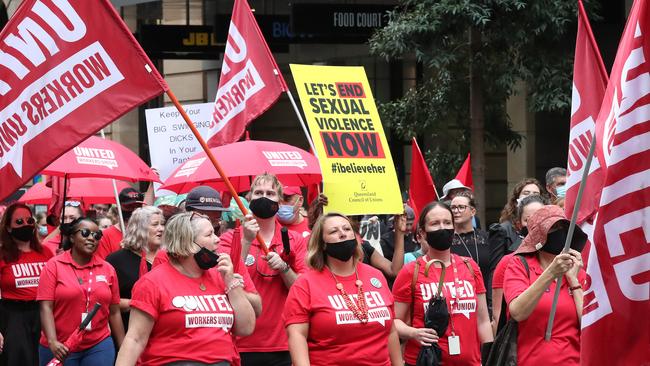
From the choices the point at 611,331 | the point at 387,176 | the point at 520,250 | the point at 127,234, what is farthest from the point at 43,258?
the point at 611,331

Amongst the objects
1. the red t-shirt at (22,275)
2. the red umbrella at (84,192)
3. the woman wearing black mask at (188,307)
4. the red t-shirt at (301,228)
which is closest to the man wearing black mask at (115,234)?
the red t-shirt at (22,275)

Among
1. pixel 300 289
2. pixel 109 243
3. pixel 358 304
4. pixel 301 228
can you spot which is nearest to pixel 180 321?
pixel 300 289

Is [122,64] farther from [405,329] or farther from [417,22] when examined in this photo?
[417,22]

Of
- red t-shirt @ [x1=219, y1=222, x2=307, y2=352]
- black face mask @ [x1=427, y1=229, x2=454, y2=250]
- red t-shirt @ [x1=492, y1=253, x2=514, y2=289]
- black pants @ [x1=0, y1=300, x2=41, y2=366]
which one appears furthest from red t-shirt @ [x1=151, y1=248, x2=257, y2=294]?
black pants @ [x1=0, y1=300, x2=41, y2=366]

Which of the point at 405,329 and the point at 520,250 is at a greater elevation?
the point at 520,250

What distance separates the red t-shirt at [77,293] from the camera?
1028 centimetres

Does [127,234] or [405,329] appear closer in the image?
[405,329]

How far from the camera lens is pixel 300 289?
7.55m

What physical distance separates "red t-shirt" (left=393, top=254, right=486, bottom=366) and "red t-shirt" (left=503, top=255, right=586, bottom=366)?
2.84 ft

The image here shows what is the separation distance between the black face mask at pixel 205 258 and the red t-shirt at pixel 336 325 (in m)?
0.47

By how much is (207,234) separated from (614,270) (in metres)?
2.99

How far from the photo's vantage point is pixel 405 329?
27.0 feet

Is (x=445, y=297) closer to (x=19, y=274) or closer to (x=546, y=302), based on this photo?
(x=546, y=302)

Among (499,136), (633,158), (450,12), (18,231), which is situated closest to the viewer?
(633,158)
